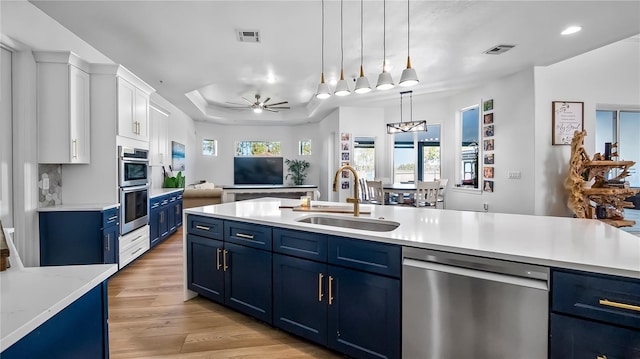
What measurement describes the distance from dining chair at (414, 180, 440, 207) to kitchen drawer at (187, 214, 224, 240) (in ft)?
12.5

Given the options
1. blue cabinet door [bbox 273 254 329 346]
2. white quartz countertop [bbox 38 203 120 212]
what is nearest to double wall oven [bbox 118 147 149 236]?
white quartz countertop [bbox 38 203 120 212]

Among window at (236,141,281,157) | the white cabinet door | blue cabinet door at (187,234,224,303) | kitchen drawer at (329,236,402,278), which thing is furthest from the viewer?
window at (236,141,281,157)

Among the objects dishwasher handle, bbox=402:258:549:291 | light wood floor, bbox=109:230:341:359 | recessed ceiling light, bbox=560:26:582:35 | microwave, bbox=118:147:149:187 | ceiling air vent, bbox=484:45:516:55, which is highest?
recessed ceiling light, bbox=560:26:582:35

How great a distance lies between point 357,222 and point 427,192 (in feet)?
11.5

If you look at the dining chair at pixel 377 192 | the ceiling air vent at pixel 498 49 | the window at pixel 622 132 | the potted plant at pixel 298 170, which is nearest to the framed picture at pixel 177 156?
the potted plant at pixel 298 170

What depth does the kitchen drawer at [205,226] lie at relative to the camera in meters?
2.50

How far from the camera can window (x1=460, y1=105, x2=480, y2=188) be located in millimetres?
6023

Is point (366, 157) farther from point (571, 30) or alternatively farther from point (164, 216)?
point (164, 216)

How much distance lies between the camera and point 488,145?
5508 mm

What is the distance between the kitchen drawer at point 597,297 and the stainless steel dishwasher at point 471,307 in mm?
54

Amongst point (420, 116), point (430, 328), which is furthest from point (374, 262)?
point (420, 116)

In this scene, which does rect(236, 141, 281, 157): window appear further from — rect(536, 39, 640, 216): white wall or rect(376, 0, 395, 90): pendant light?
rect(536, 39, 640, 216): white wall

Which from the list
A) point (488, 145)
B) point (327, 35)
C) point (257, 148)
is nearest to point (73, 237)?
point (327, 35)

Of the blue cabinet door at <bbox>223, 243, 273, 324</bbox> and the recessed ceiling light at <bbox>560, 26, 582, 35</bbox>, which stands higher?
the recessed ceiling light at <bbox>560, 26, 582, 35</bbox>
